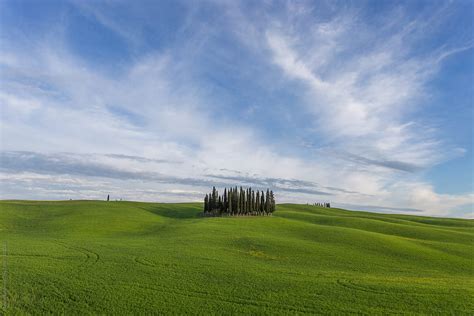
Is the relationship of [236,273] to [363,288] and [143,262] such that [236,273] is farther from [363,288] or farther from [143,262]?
[363,288]

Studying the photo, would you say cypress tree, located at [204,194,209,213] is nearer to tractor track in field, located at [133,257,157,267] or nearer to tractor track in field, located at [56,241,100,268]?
tractor track in field, located at [56,241,100,268]

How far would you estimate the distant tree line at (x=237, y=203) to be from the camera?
105750 mm

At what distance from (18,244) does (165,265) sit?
81.1ft

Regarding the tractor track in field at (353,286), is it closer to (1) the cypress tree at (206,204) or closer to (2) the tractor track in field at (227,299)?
(2) the tractor track in field at (227,299)

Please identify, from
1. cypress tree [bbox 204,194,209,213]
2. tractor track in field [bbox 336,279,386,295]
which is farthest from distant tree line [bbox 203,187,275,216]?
tractor track in field [bbox 336,279,386,295]

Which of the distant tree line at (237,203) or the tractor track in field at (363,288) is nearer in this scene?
the tractor track in field at (363,288)

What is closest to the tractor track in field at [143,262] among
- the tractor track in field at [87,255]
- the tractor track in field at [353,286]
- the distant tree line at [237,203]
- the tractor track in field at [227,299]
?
the tractor track in field at [87,255]

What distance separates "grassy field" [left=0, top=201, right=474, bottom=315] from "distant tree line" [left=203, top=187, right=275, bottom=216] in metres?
39.3

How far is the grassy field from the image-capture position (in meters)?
23.5

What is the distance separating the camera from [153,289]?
26469 millimetres

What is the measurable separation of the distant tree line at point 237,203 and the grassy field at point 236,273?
39.3 m

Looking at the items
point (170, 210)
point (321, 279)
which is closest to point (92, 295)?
point (321, 279)

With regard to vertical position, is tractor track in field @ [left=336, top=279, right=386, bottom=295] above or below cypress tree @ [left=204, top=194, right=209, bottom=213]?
below

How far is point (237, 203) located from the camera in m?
105
